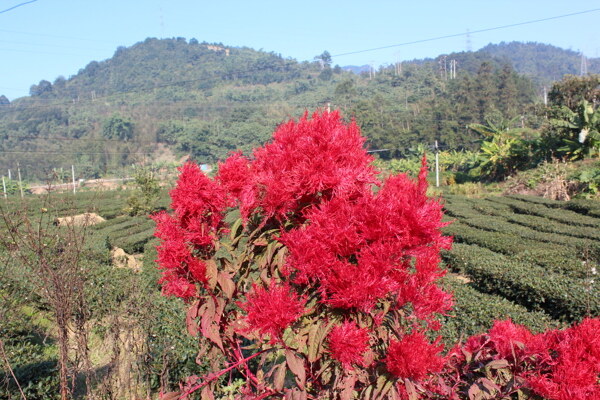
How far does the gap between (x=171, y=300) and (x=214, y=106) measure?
61.6m

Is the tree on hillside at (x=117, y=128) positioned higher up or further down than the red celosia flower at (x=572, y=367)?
higher up

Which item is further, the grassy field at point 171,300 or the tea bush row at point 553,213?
the tea bush row at point 553,213

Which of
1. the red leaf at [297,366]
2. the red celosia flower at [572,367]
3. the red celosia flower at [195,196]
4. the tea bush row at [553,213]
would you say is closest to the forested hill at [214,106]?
the tea bush row at [553,213]

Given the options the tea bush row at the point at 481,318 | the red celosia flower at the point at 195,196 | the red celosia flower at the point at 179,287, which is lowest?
the tea bush row at the point at 481,318

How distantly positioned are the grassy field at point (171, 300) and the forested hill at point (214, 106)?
335 inches

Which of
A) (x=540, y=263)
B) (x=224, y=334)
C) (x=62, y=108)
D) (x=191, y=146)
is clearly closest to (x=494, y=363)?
(x=224, y=334)

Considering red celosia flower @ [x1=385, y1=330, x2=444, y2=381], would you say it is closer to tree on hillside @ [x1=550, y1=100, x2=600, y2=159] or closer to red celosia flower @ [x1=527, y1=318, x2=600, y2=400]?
red celosia flower @ [x1=527, y1=318, x2=600, y2=400]

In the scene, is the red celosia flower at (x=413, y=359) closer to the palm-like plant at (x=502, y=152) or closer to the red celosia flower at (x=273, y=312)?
the red celosia flower at (x=273, y=312)

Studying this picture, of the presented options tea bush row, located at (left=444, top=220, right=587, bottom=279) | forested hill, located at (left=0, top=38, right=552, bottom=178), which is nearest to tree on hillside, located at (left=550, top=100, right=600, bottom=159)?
forested hill, located at (left=0, top=38, right=552, bottom=178)

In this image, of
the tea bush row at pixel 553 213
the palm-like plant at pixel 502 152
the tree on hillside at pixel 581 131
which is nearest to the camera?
the tea bush row at pixel 553 213

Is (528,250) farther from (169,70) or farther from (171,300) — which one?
(169,70)

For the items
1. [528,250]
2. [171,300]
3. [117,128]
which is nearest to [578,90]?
[528,250]

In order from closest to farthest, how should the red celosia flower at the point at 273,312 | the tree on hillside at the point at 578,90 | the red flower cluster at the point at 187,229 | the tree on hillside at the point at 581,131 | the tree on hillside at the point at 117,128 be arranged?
1. the red celosia flower at the point at 273,312
2. the red flower cluster at the point at 187,229
3. the tree on hillside at the point at 581,131
4. the tree on hillside at the point at 578,90
5. the tree on hillside at the point at 117,128

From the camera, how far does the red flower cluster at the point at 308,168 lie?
1.67 metres
